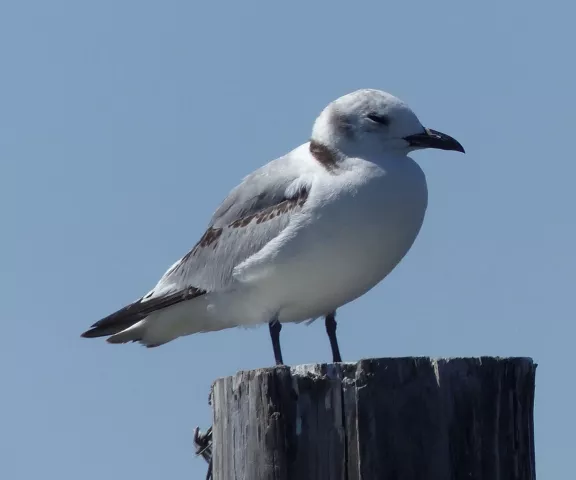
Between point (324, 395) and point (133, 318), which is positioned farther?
point (133, 318)

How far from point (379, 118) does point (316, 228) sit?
1124 mm

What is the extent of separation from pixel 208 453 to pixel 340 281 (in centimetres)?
205

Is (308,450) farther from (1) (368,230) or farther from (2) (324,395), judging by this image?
(1) (368,230)

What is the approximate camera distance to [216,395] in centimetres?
559

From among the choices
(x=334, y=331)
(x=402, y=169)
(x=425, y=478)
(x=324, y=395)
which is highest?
(x=402, y=169)

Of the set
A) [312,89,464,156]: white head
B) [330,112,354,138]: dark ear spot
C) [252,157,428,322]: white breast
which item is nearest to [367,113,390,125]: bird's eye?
[312,89,464,156]: white head

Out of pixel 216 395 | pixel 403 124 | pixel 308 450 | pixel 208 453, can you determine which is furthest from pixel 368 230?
pixel 308 450

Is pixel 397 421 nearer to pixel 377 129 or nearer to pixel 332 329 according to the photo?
pixel 377 129

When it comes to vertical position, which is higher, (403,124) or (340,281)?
(403,124)

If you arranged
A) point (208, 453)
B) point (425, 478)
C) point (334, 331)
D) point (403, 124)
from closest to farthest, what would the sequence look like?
point (425, 478), point (208, 453), point (403, 124), point (334, 331)

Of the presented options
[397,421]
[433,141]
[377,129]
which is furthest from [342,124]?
[397,421]

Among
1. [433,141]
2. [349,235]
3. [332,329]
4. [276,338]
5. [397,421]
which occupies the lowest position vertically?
[397,421]

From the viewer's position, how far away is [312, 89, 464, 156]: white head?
348 inches

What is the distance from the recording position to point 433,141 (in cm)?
890
